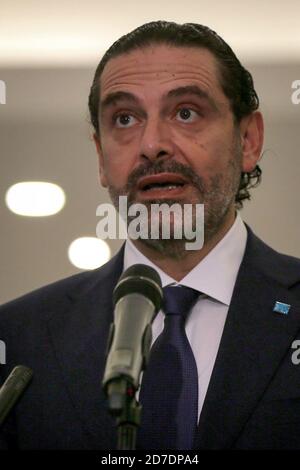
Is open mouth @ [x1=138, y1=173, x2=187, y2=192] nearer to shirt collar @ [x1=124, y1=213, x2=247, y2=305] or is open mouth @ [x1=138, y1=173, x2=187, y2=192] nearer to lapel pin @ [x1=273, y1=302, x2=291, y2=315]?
shirt collar @ [x1=124, y1=213, x2=247, y2=305]

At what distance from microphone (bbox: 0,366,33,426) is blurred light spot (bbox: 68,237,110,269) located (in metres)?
0.54

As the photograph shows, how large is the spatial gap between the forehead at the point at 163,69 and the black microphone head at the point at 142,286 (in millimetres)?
627

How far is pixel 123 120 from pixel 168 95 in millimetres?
96

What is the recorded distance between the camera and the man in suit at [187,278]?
4.60ft

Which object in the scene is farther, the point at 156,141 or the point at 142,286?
the point at 156,141

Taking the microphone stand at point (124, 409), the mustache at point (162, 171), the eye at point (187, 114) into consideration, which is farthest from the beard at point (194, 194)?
the microphone stand at point (124, 409)

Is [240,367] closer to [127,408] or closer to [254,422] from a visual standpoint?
[254,422]

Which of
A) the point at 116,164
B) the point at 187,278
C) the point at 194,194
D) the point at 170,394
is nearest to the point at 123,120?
the point at 116,164

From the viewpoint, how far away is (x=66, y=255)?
174 cm

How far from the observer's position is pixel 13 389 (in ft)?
3.74

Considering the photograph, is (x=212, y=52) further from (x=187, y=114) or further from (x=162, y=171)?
(x=162, y=171)

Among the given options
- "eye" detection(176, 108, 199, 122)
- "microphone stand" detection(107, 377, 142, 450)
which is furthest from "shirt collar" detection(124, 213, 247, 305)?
"microphone stand" detection(107, 377, 142, 450)

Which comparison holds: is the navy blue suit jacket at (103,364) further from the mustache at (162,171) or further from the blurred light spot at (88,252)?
the mustache at (162,171)
